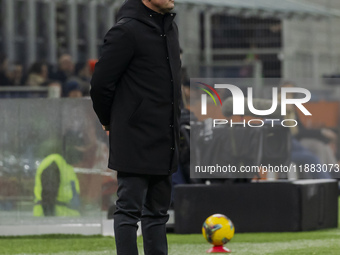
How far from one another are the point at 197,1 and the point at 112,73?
1269 centimetres

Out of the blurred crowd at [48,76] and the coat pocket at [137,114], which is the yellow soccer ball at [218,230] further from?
the blurred crowd at [48,76]

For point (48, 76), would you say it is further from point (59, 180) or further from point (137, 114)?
point (137, 114)

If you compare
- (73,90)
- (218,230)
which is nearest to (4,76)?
(73,90)

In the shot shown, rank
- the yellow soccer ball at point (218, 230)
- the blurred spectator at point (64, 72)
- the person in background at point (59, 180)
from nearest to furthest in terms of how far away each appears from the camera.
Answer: the yellow soccer ball at point (218, 230), the person in background at point (59, 180), the blurred spectator at point (64, 72)

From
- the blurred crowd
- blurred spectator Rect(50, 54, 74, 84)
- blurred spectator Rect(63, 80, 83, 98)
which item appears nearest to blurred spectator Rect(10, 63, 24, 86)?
the blurred crowd

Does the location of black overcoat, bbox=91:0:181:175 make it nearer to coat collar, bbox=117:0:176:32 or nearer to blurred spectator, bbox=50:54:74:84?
coat collar, bbox=117:0:176:32

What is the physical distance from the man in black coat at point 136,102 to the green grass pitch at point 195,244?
8.43 ft

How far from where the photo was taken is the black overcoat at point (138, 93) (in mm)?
5949

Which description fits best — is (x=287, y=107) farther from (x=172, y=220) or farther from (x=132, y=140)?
(x=132, y=140)

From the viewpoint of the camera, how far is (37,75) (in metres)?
15.5

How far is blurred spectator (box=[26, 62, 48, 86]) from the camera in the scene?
1532 centimetres

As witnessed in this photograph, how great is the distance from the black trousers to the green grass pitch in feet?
7.80

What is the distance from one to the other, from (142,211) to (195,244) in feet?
9.79

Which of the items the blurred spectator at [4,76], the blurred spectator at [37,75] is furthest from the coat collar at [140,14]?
the blurred spectator at [4,76]
